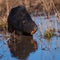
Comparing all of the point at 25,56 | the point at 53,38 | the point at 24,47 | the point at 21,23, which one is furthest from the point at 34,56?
the point at 21,23

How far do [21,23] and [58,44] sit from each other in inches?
59.2

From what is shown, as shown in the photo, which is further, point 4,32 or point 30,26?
point 4,32

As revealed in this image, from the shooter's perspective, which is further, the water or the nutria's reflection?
the nutria's reflection

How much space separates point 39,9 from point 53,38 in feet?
15.6

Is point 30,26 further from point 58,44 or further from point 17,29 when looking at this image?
point 58,44

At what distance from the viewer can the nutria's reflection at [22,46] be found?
733 cm

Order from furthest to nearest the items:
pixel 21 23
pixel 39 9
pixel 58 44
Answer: pixel 39 9 → pixel 21 23 → pixel 58 44

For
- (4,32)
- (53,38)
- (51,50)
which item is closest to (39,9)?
(4,32)

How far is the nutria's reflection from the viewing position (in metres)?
→ 7.33

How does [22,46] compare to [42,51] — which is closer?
[42,51]

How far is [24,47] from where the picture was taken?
7.86 m

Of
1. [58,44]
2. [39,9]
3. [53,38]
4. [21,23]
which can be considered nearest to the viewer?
[58,44]

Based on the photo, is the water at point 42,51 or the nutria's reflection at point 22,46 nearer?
the water at point 42,51

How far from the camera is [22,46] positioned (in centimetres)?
795
